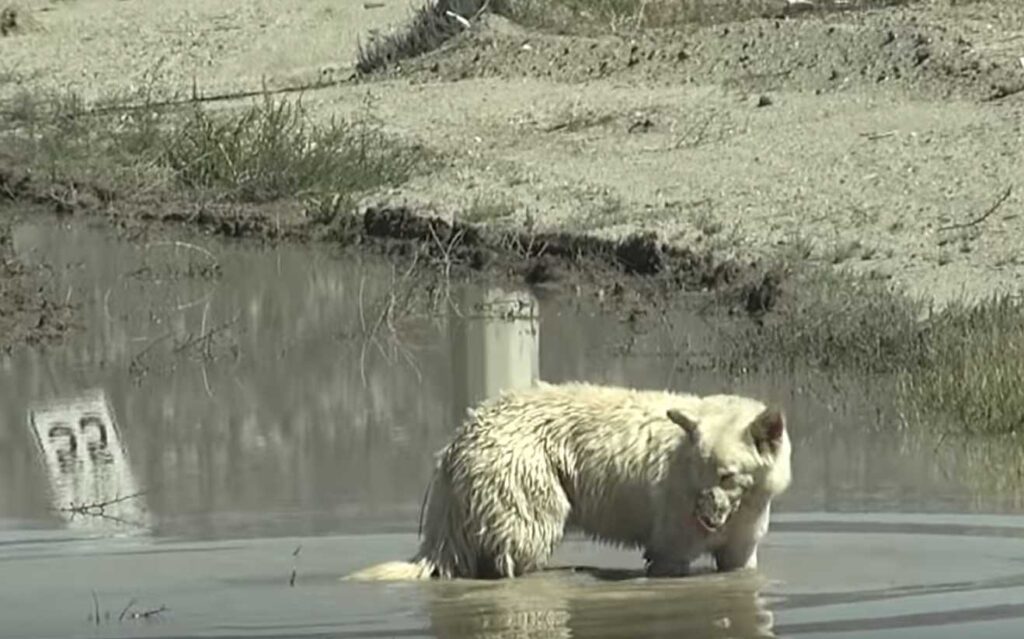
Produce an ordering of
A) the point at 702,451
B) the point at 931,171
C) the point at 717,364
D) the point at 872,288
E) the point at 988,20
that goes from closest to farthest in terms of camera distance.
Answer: the point at 702,451 < the point at 717,364 < the point at 872,288 < the point at 931,171 < the point at 988,20

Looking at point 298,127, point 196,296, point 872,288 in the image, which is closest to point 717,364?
point 872,288

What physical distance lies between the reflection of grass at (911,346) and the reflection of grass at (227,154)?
5629 mm

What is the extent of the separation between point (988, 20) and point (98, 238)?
8.71 meters

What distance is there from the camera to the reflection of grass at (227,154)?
2116 centimetres

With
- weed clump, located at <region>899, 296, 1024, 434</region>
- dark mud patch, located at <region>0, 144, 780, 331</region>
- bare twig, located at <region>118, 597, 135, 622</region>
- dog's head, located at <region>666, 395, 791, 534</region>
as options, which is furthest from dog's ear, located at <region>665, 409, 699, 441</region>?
dark mud patch, located at <region>0, 144, 780, 331</region>

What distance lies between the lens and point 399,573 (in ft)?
31.3

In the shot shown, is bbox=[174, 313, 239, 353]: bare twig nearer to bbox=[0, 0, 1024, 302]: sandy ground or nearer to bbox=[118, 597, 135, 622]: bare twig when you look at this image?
bbox=[0, 0, 1024, 302]: sandy ground

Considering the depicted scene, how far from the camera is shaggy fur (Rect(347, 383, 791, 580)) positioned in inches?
364

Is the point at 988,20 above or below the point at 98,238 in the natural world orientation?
above

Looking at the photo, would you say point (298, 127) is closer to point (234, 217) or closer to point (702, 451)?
point (234, 217)

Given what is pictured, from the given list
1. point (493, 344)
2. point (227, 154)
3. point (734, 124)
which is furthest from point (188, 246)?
point (734, 124)

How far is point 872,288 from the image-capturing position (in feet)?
52.6

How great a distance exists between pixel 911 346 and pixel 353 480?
12.7 feet

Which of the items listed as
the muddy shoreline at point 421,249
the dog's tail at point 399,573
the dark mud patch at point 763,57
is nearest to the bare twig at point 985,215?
the muddy shoreline at point 421,249
